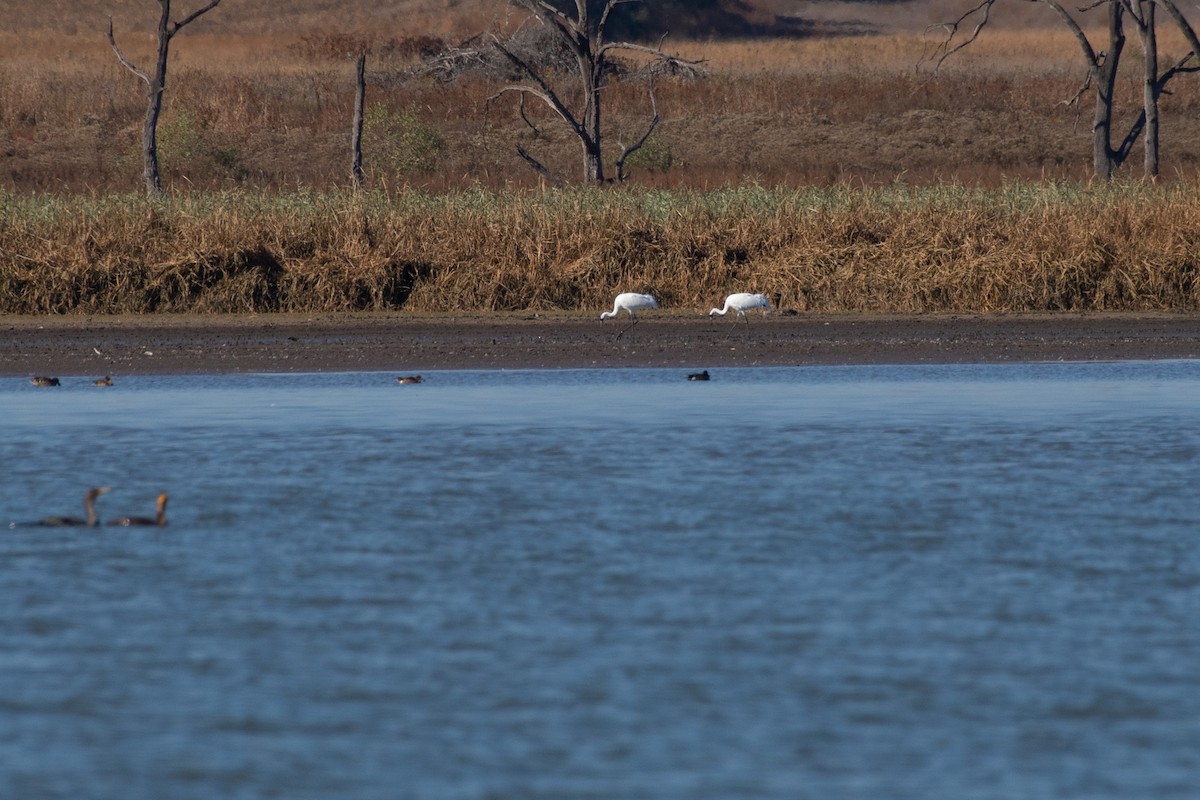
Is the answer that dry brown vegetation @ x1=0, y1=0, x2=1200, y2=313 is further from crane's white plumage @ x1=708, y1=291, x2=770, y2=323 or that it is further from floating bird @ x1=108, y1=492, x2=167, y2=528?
floating bird @ x1=108, y1=492, x2=167, y2=528

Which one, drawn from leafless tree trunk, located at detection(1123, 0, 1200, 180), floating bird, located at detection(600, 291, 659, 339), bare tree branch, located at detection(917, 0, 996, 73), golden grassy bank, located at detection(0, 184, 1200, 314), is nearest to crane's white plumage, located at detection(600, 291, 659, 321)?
floating bird, located at detection(600, 291, 659, 339)

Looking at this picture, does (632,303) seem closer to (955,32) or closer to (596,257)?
(596,257)

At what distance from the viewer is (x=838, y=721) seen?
5.83 meters

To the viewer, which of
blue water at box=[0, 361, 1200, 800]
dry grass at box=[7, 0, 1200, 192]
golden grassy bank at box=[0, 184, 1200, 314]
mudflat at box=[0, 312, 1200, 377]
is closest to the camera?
blue water at box=[0, 361, 1200, 800]

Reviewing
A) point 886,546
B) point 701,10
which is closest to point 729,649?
point 886,546

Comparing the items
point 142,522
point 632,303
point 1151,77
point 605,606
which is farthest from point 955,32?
point 605,606

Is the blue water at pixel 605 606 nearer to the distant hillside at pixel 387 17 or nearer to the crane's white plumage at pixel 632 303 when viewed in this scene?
the crane's white plumage at pixel 632 303

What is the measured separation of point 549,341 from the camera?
59.5ft

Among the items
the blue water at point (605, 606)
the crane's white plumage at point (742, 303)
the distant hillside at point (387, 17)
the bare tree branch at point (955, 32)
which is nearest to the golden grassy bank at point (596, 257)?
the crane's white plumage at point (742, 303)

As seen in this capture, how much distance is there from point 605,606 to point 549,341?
422 inches

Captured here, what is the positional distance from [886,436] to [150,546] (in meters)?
5.46

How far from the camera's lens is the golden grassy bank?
64.6 ft

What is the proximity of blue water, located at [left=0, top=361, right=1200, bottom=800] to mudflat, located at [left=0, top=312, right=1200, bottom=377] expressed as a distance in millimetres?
3238

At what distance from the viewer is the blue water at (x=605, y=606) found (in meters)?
5.47
